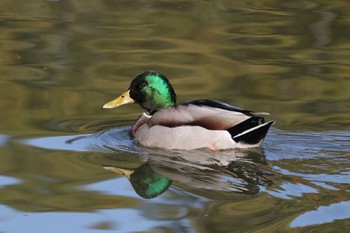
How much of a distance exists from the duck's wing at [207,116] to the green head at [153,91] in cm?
43

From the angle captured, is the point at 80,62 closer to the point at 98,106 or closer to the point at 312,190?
the point at 98,106

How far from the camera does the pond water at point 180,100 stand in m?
7.56

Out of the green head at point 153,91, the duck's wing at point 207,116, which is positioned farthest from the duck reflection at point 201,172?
the green head at point 153,91

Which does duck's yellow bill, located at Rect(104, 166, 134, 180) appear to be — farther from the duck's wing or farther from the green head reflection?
the duck's wing

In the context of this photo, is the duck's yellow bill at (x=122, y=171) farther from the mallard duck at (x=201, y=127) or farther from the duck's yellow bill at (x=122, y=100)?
the duck's yellow bill at (x=122, y=100)

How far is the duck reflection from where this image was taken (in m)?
8.22

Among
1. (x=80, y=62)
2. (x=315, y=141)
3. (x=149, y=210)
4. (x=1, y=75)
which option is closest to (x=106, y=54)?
(x=80, y=62)

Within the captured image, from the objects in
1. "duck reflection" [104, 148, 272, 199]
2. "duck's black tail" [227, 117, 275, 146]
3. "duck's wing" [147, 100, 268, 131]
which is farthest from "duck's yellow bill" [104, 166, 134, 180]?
"duck's black tail" [227, 117, 275, 146]

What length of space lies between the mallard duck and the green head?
26 centimetres

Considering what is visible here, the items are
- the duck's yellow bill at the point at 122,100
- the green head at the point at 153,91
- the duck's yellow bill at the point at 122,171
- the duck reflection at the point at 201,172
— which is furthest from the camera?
the duck's yellow bill at the point at 122,100

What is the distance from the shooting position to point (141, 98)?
10414 millimetres

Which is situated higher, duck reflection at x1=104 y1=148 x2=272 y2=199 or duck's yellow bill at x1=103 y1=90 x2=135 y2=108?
duck's yellow bill at x1=103 y1=90 x2=135 y2=108

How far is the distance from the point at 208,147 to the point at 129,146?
2.55 ft

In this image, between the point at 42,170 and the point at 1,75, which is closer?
the point at 42,170
